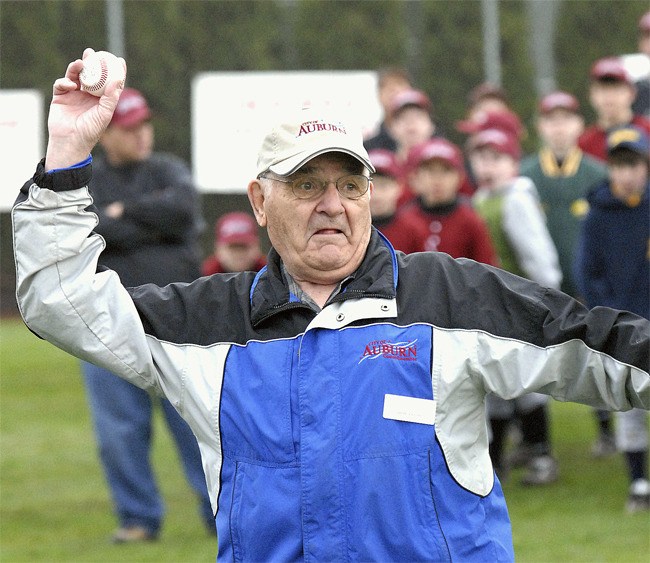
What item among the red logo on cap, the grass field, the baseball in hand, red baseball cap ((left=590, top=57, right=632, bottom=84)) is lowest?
the grass field

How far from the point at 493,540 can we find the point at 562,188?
5832 millimetres

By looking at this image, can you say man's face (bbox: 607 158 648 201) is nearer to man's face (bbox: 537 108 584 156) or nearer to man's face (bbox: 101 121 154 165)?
man's face (bbox: 537 108 584 156)

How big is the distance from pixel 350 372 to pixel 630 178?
Answer: 4.38 meters

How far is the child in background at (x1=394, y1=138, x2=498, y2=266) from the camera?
24.4ft

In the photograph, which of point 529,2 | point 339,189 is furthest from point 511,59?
point 339,189

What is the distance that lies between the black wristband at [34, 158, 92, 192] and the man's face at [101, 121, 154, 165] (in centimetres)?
403

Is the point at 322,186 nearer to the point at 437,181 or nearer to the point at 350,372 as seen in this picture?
the point at 350,372

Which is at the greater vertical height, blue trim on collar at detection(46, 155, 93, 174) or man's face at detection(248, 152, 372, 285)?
blue trim on collar at detection(46, 155, 93, 174)

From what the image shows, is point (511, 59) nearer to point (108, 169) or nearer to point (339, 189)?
point (108, 169)

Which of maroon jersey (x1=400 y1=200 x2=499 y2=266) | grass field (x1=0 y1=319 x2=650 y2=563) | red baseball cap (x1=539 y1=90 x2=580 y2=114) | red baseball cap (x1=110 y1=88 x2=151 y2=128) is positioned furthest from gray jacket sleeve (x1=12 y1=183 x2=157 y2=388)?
red baseball cap (x1=539 y1=90 x2=580 y2=114)

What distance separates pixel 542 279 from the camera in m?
7.90

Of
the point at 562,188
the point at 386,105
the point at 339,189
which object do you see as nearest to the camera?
the point at 339,189

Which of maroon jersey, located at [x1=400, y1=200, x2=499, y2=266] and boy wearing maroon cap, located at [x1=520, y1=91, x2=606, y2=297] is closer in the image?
maroon jersey, located at [x1=400, y1=200, x2=499, y2=266]

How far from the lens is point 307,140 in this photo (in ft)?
10.8
